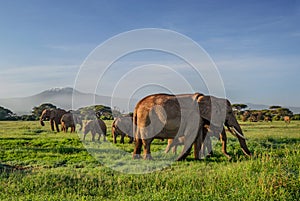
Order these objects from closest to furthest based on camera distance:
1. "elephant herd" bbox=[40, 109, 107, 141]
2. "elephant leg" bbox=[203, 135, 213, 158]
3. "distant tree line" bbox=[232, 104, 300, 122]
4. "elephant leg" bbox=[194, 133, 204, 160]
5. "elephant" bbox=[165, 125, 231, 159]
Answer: "elephant leg" bbox=[194, 133, 204, 160], "elephant" bbox=[165, 125, 231, 159], "elephant leg" bbox=[203, 135, 213, 158], "elephant herd" bbox=[40, 109, 107, 141], "distant tree line" bbox=[232, 104, 300, 122]

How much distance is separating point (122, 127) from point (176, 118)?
7160mm

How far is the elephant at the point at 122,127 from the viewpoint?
19.1 m

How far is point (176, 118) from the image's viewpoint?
12.6 m

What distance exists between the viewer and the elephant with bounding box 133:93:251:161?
1258 centimetres

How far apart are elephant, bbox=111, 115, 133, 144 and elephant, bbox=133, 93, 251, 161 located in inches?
237

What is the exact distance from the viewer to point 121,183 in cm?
873

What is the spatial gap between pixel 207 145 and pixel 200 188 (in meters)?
5.64

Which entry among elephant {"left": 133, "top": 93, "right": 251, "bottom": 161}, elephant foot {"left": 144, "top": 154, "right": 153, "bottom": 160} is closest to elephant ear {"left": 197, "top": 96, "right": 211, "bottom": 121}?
elephant {"left": 133, "top": 93, "right": 251, "bottom": 161}

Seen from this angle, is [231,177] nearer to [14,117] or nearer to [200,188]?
[200,188]

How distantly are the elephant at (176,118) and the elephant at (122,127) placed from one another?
6027 millimetres

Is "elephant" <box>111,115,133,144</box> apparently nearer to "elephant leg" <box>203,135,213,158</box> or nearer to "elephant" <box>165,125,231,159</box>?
"elephant" <box>165,125,231,159</box>

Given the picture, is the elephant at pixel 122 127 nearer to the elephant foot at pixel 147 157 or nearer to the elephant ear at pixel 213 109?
the elephant foot at pixel 147 157

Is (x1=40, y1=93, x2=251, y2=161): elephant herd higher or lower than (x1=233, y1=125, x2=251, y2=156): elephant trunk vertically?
higher

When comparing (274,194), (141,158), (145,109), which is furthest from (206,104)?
(274,194)
